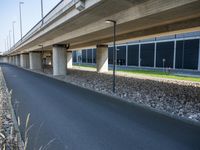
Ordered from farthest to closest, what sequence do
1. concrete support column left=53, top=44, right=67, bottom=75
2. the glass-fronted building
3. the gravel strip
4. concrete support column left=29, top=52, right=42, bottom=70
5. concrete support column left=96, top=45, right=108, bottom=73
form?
1. concrete support column left=29, top=52, right=42, bottom=70
2. the glass-fronted building
3. concrete support column left=96, top=45, right=108, bottom=73
4. concrete support column left=53, top=44, right=67, bottom=75
5. the gravel strip

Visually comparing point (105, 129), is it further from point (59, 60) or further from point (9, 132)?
point (59, 60)

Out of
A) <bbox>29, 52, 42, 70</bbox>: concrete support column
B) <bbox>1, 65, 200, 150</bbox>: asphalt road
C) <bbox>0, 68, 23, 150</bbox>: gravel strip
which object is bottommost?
<bbox>1, 65, 200, 150</bbox>: asphalt road

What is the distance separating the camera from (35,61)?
4672cm

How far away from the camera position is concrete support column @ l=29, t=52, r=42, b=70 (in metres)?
45.9

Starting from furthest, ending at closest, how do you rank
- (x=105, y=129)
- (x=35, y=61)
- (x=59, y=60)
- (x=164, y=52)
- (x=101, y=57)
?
(x=35, y=61), (x=164, y=52), (x=101, y=57), (x=59, y=60), (x=105, y=129)

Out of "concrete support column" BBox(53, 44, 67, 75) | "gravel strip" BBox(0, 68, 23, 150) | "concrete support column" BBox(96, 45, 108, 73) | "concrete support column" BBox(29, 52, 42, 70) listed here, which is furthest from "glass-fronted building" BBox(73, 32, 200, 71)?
"gravel strip" BBox(0, 68, 23, 150)

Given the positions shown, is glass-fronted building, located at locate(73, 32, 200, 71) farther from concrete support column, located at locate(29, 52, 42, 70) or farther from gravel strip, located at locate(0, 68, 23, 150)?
gravel strip, located at locate(0, 68, 23, 150)

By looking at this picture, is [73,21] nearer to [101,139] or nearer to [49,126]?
[49,126]

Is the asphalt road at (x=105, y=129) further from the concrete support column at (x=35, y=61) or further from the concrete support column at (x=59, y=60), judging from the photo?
the concrete support column at (x=35, y=61)

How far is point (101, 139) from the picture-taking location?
243 inches

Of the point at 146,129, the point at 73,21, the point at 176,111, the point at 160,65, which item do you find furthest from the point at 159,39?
the point at 146,129

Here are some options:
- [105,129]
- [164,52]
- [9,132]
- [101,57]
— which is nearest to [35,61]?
[101,57]

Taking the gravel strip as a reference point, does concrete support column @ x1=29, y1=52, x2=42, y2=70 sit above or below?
above

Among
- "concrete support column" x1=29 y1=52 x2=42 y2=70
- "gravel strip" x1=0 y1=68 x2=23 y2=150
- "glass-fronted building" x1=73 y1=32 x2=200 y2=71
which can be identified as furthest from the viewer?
"concrete support column" x1=29 y1=52 x2=42 y2=70
